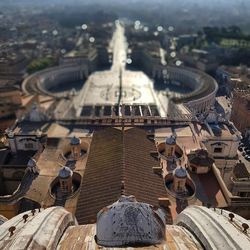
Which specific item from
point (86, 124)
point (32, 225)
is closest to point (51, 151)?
point (86, 124)

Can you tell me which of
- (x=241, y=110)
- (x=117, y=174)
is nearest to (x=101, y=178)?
(x=117, y=174)

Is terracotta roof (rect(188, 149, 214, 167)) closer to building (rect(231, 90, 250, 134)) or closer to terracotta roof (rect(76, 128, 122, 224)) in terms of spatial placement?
terracotta roof (rect(76, 128, 122, 224))

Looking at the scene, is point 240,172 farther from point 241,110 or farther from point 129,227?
point 129,227

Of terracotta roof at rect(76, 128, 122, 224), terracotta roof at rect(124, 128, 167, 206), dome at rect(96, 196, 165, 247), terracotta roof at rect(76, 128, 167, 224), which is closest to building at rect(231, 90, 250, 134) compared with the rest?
terracotta roof at rect(124, 128, 167, 206)

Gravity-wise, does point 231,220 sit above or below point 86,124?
above

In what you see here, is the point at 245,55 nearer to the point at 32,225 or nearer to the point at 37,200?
the point at 37,200

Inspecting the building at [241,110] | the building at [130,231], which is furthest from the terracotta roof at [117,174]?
the building at [241,110]
